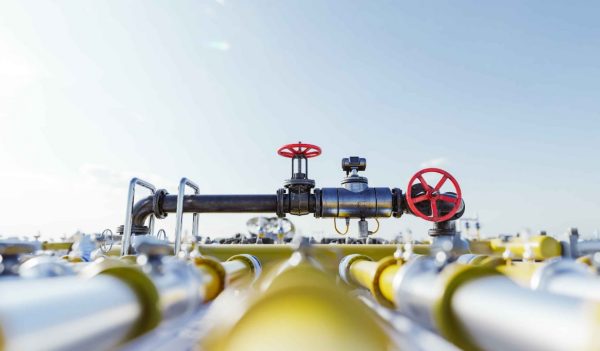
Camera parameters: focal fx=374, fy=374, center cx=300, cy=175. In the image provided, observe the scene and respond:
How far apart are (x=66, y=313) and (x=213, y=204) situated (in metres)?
2.86

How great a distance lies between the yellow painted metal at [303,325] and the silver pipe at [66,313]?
0.20 meters

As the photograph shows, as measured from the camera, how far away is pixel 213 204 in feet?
10.9

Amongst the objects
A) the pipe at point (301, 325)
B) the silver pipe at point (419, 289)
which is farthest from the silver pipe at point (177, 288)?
the silver pipe at point (419, 289)

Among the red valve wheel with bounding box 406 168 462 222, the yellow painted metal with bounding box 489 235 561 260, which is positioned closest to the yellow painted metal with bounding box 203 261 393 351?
the red valve wheel with bounding box 406 168 462 222

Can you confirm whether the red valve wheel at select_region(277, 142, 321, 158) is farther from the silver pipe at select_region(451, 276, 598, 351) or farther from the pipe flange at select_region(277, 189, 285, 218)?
the silver pipe at select_region(451, 276, 598, 351)

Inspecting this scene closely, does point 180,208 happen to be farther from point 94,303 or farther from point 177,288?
point 94,303

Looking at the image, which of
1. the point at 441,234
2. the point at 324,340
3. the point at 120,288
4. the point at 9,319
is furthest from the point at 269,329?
the point at 441,234

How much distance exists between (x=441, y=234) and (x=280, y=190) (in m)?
1.40

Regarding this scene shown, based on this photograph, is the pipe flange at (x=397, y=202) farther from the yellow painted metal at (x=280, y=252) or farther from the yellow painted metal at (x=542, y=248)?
the yellow painted metal at (x=542, y=248)

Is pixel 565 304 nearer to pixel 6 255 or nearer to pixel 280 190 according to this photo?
pixel 6 255

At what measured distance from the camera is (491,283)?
63 centimetres

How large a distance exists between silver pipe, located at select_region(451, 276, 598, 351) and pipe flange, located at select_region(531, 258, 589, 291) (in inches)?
14.9

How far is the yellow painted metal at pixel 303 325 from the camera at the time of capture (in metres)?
0.38

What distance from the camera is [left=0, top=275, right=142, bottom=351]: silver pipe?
1.37 ft
